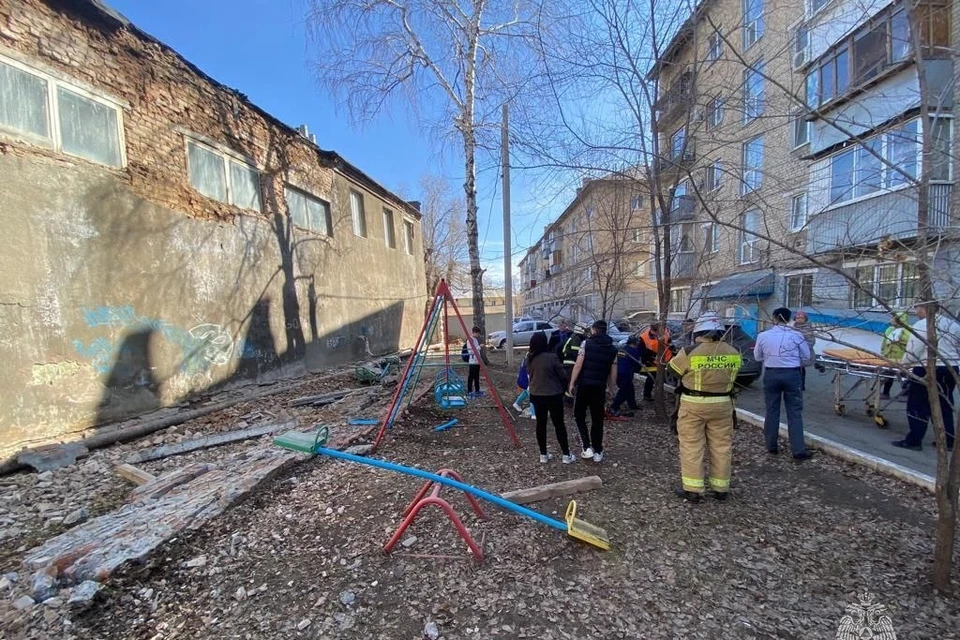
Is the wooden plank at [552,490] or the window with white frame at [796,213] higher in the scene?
the window with white frame at [796,213]

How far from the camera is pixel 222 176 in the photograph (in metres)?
8.62

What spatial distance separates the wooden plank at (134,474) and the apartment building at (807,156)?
222 inches

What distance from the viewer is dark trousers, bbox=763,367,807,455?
464 centimetres

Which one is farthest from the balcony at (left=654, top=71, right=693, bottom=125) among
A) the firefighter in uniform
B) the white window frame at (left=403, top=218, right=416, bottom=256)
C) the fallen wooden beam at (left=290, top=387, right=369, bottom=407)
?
the white window frame at (left=403, top=218, right=416, bottom=256)

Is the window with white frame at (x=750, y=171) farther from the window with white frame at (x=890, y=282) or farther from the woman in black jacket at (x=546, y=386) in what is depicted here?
the woman in black jacket at (x=546, y=386)

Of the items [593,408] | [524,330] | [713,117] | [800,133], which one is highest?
[800,133]

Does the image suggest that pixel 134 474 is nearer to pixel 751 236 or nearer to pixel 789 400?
pixel 789 400

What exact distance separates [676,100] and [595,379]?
3738mm

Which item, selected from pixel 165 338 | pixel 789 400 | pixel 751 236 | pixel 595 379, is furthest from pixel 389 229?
pixel 789 400

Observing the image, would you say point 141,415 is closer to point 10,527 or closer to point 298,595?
point 10,527

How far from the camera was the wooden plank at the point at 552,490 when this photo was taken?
3695mm

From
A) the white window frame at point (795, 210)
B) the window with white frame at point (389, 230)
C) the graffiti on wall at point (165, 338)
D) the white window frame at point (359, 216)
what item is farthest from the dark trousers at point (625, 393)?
the window with white frame at point (389, 230)

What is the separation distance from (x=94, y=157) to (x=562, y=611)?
8.27 m

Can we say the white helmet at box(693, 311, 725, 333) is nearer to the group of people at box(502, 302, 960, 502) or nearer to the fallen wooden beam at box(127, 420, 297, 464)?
the group of people at box(502, 302, 960, 502)
